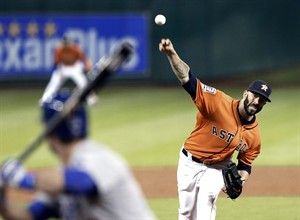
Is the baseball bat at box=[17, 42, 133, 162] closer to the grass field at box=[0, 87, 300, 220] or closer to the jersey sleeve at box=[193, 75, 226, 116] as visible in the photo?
the jersey sleeve at box=[193, 75, 226, 116]

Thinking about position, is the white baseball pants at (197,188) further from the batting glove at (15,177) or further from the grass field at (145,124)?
the grass field at (145,124)

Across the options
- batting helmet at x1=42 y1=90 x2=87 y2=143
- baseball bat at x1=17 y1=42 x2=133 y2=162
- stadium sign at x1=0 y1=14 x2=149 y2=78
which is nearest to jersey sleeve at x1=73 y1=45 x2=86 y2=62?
stadium sign at x1=0 y1=14 x2=149 y2=78

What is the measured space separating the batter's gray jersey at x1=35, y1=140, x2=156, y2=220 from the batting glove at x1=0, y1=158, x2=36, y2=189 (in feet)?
0.62

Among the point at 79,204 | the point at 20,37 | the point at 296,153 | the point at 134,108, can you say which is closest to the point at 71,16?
the point at 20,37

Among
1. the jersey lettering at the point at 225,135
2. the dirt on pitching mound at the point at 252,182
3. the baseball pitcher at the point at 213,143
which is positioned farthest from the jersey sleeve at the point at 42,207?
the dirt on pitching mound at the point at 252,182

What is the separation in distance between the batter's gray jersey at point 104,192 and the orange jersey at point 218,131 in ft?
12.4

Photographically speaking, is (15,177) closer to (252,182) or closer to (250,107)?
(250,107)

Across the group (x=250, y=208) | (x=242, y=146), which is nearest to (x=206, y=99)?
(x=242, y=146)

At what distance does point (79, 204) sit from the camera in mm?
5461

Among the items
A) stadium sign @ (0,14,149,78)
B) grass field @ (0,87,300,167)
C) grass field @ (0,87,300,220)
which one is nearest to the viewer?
grass field @ (0,87,300,220)

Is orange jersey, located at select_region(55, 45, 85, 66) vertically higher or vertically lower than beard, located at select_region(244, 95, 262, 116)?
lower

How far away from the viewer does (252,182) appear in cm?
1452

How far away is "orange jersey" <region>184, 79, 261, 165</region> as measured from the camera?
30.5 feet

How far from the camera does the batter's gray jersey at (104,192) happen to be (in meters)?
5.35
